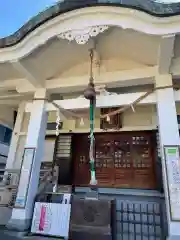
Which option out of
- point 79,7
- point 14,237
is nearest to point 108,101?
point 79,7

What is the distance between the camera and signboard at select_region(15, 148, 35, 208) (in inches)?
160

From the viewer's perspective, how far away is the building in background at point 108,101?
365 centimetres


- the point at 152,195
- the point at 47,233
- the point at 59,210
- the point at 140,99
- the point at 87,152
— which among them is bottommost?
the point at 47,233

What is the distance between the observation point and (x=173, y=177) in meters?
3.49

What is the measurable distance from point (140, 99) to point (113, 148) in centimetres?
233

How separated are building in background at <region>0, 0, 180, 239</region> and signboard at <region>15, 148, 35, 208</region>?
0.02 metres

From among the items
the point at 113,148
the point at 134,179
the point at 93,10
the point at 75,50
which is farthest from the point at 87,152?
the point at 93,10

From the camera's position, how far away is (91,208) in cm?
330

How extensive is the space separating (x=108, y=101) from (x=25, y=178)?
251 cm

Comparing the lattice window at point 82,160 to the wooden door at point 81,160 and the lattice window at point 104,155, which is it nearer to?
the wooden door at point 81,160

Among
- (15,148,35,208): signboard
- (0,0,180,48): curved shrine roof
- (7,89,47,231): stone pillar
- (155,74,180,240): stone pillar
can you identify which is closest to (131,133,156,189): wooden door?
(155,74,180,240): stone pillar

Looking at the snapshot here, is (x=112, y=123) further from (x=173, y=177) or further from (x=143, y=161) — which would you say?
(x=173, y=177)

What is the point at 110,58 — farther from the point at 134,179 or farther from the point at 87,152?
the point at 134,179

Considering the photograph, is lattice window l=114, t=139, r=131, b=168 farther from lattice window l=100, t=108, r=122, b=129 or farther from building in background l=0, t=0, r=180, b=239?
lattice window l=100, t=108, r=122, b=129
